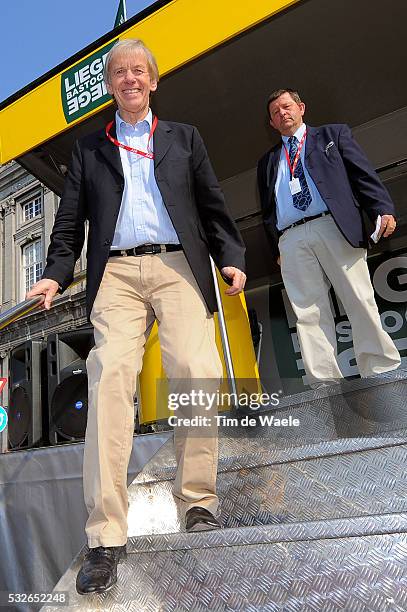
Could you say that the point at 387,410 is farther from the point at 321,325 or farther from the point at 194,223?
the point at 194,223

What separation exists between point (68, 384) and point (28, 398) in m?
0.38

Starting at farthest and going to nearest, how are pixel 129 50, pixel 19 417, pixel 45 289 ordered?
1. pixel 19 417
2. pixel 129 50
3. pixel 45 289

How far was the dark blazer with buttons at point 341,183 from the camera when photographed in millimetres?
2713

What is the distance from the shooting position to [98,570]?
1.51 meters

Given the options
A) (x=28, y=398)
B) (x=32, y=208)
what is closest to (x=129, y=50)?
(x=28, y=398)

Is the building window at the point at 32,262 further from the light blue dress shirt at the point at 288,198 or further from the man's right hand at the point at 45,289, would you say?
the man's right hand at the point at 45,289

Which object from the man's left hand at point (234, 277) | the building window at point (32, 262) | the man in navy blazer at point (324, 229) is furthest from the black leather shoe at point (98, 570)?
the building window at point (32, 262)

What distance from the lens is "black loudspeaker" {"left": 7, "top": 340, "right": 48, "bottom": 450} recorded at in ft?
13.0

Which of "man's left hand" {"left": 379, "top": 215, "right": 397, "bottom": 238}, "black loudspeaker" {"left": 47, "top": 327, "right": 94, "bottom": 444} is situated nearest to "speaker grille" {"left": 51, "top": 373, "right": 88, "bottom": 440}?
"black loudspeaker" {"left": 47, "top": 327, "right": 94, "bottom": 444}

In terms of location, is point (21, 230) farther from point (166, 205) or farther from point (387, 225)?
point (166, 205)

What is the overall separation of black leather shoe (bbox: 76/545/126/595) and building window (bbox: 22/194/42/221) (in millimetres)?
25731

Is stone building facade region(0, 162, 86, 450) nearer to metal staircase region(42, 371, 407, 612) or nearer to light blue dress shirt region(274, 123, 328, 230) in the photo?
light blue dress shirt region(274, 123, 328, 230)

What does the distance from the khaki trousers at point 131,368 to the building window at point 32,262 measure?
25017 millimetres

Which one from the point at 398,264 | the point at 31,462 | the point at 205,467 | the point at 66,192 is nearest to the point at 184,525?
the point at 205,467
